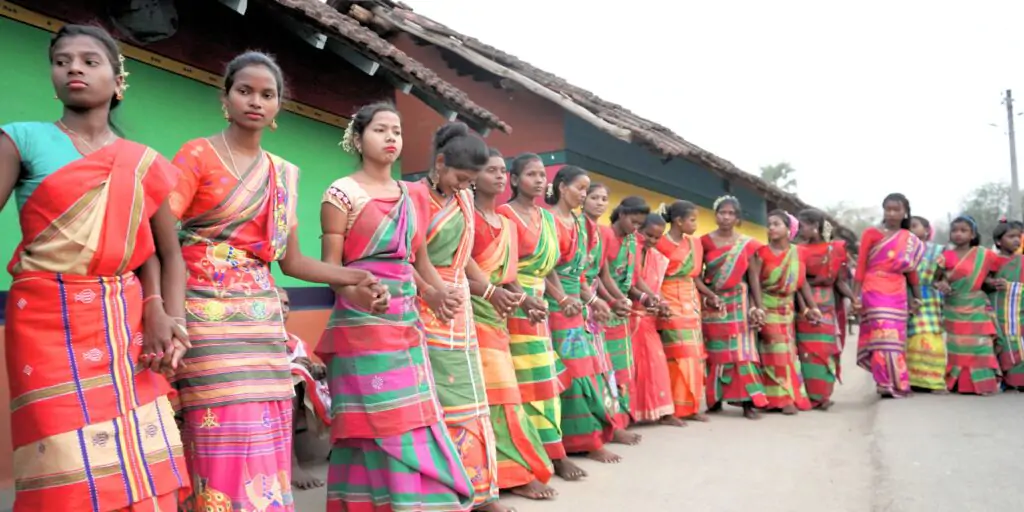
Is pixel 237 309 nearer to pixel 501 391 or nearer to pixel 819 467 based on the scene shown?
pixel 501 391

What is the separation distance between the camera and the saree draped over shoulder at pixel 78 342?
216cm

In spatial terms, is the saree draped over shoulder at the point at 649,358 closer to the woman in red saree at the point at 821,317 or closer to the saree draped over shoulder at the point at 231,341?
the woman in red saree at the point at 821,317

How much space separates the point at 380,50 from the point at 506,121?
3.49m

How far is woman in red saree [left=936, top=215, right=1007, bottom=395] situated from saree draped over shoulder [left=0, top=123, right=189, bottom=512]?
8.49m

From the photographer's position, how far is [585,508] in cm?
411

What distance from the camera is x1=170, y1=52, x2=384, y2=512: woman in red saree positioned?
2.59m

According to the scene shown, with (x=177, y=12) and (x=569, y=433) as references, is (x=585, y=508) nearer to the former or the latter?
(x=569, y=433)

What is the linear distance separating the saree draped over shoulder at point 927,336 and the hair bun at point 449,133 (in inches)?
250

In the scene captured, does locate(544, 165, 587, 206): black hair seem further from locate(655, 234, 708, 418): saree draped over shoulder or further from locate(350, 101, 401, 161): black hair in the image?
locate(350, 101, 401, 161): black hair

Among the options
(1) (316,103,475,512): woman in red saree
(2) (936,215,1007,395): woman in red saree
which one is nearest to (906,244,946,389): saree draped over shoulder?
(2) (936,215,1007,395): woman in red saree

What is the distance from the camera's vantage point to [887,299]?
7.93 m

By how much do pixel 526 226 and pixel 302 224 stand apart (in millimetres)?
2202

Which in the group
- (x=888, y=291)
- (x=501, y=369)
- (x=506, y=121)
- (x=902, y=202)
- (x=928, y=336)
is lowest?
(x=928, y=336)

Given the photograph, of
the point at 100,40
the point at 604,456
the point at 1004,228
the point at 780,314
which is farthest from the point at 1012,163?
the point at 100,40
